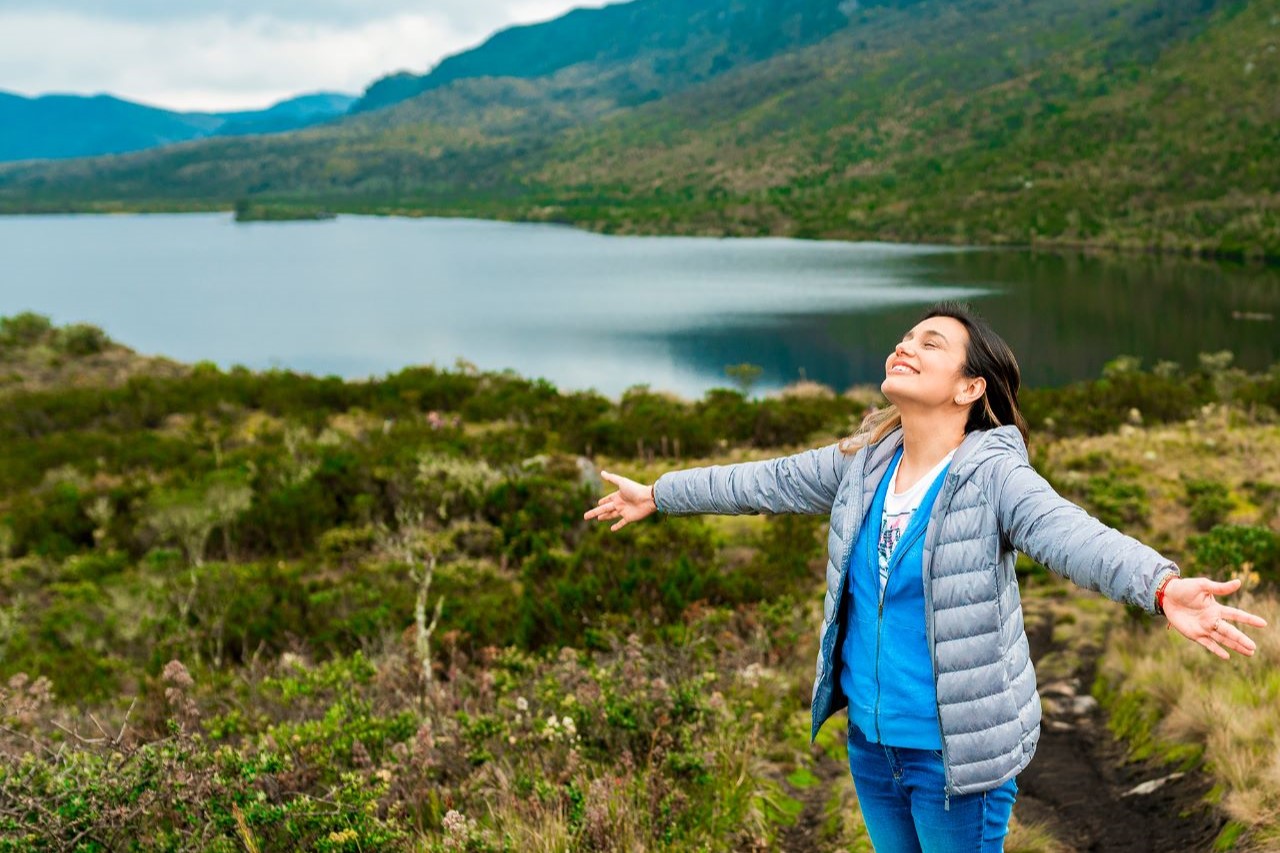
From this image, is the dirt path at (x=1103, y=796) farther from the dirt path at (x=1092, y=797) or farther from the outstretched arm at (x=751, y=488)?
the outstretched arm at (x=751, y=488)

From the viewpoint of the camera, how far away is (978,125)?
11881 cm

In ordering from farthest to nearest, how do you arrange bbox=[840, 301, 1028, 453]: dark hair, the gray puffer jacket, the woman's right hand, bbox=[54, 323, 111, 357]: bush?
1. bbox=[54, 323, 111, 357]: bush
2. the woman's right hand
3. bbox=[840, 301, 1028, 453]: dark hair
4. the gray puffer jacket

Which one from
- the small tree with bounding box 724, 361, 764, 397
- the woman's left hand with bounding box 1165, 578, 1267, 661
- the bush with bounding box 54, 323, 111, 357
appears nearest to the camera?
the woman's left hand with bounding box 1165, 578, 1267, 661

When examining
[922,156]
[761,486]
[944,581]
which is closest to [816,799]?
[761,486]

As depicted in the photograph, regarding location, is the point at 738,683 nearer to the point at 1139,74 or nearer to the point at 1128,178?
the point at 1128,178

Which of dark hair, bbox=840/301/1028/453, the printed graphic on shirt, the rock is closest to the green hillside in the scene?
the rock

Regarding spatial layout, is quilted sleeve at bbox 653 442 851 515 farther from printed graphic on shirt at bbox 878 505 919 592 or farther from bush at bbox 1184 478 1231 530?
bush at bbox 1184 478 1231 530

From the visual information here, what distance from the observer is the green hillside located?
79.2 m

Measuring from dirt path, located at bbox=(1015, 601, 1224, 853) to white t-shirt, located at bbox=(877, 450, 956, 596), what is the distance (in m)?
2.19

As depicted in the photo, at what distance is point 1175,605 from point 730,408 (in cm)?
1624

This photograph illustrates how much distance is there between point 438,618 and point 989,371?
4.97 meters

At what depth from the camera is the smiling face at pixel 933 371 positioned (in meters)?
2.08

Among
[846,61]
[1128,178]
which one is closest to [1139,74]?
[1128,178]

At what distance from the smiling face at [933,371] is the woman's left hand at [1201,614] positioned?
1.98 ft
